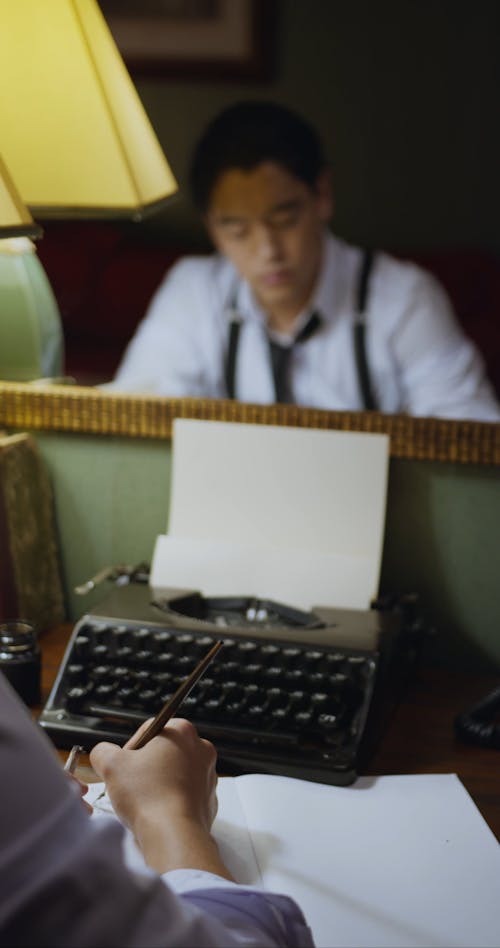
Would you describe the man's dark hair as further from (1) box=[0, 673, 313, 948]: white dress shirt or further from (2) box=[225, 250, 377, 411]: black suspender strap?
(1) box=[0, 673, 313, 948]: white dress shirt

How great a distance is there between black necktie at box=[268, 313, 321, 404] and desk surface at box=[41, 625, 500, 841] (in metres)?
1.63

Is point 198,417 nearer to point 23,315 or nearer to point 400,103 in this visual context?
point 23,315

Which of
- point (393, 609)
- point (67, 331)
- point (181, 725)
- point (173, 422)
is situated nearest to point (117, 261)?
point (67, 331)

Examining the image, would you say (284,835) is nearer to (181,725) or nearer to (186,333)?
(181,725)

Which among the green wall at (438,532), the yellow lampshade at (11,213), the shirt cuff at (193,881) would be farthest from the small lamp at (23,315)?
the shirt cuff at (193,881)

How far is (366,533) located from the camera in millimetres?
1085

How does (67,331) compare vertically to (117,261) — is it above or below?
below

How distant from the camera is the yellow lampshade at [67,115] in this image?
98 centimetres

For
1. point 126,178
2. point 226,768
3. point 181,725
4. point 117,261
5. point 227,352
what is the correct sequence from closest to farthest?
point 181,725 → point 226,768 → point 126,178 → point 227,352 → point 117,261

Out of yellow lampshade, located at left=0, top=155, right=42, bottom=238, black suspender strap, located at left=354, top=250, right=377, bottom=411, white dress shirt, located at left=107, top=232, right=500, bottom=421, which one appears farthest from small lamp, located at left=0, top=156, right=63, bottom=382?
black suspender strap, located at left=354, top=250, right=377, bottom=411

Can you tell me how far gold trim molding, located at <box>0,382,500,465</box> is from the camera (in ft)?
3.54

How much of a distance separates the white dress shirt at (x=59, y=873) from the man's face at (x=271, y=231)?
2325 mm

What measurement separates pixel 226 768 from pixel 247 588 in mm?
241

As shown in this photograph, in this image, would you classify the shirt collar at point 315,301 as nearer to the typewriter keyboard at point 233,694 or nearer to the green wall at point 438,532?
the green wall at point 438,532
